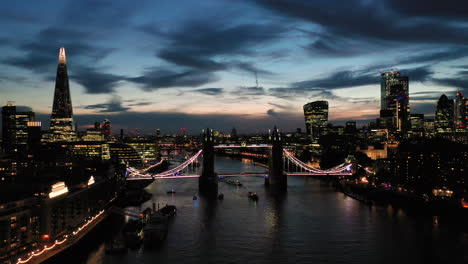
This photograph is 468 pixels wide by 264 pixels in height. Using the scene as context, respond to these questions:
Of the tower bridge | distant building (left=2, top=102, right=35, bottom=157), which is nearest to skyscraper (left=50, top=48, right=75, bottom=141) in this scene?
distant building (left=2, top=102, right=35, bottom=157)

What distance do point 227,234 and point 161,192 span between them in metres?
18.9

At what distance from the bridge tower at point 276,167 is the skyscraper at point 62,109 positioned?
2203 inches

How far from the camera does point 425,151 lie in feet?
140

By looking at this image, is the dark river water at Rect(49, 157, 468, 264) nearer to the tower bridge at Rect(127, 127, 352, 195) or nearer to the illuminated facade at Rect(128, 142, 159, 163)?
the tower bridge at Rect(127, 127, 352, 195)

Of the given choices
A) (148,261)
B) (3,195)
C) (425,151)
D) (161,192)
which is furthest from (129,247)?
(425,151)

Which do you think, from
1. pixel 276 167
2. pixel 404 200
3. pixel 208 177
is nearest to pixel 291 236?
pixel 404 200

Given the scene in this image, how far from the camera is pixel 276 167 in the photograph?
49219 mm

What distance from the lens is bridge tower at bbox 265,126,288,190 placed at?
4706cm

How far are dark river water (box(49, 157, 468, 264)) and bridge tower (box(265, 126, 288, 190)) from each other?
8.09 meters

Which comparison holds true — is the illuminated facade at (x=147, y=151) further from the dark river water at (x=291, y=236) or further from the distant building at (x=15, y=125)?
the dark river water at (x=291, y=236)

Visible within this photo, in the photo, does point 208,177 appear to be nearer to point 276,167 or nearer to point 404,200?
point 276,167

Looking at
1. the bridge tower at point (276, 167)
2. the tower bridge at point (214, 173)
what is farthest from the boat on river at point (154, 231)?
the bridge tower at point (276, 167)

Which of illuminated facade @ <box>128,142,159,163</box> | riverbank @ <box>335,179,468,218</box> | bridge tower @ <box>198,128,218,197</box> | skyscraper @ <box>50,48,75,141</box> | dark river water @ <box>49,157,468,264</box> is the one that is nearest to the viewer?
dark river water @ <box>49,157,468,264</box>

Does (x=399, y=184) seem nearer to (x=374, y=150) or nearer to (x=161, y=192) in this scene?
(x=161, y=192)
